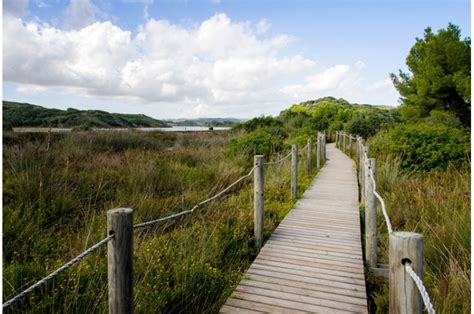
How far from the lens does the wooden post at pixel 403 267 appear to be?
5.70ft

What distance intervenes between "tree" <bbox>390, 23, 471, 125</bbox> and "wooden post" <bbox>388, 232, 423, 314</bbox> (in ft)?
73.6

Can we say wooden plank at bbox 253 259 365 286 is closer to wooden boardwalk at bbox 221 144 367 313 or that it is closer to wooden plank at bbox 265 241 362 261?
wooden boardwalk at bbox 221 144 367 313

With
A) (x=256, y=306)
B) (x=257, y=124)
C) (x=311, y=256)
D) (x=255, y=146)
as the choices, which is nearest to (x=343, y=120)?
(x=257, y=124)

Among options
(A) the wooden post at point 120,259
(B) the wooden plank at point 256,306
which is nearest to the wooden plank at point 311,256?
(B) the wooden plank at point 256,306

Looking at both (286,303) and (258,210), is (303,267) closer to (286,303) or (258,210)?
(286,303)

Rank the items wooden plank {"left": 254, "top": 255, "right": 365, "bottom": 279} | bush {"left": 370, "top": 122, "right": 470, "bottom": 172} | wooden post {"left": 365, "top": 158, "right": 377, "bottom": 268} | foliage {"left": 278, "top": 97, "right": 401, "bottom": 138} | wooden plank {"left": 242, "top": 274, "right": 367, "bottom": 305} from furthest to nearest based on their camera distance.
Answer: foliage {"left": 278, "top": 97, "right": 401, "bottom": 138} → bush {"left": 370, "top": 122, "right": 470, "bottom": 172} → wooden post {"left": 365, "top": 158, "right": 377, "bottom": 268} → wooden plank {"left": 254, "top": 255, "right": 365, "bottom": 279} → wooden plank {"left": 242, "top": 274, "right": 367, "bottom": 305}

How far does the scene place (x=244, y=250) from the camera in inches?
186

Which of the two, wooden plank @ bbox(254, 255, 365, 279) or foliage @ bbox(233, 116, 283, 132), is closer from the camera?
wooden plank @ bbox(254, 255, 365, 279)

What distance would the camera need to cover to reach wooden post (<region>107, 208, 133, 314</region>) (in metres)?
2.05

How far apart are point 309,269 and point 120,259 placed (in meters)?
2.86

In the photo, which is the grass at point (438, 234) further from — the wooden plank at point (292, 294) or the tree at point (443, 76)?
the tree at point (443, 76)

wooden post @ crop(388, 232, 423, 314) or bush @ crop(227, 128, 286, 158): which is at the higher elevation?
bush @ crop(227, 128, 286, 158)

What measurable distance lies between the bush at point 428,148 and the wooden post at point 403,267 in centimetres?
831

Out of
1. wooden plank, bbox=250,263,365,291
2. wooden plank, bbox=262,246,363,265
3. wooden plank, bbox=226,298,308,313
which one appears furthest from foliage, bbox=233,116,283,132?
wooden plank, bbox=226,298,308,313
